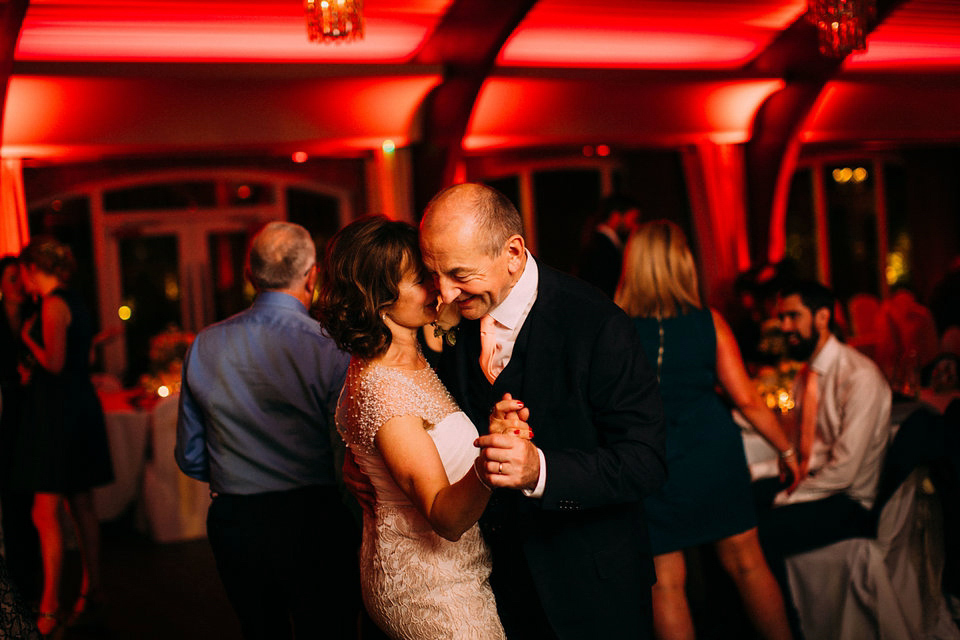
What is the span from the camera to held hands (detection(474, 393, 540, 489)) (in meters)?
1.47

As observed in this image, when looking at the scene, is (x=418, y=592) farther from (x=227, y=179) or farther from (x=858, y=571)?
(x=227, y=179)

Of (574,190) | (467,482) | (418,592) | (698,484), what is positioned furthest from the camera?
(574,190)

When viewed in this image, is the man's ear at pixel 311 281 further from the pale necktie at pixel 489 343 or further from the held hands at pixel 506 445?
the held hands at pixel 506 445

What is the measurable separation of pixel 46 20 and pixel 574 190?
5976 mm

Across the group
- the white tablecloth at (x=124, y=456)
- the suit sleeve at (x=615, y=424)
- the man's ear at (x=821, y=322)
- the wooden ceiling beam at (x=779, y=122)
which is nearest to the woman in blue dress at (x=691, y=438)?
the man's ear at (x=821, y=322)

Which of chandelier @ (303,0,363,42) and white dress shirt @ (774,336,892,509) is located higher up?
chandelier @ (303,0,363,42)

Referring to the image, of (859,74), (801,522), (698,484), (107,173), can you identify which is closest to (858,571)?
(801,522)

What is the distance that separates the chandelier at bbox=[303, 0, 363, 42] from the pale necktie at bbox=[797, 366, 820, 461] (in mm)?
2789

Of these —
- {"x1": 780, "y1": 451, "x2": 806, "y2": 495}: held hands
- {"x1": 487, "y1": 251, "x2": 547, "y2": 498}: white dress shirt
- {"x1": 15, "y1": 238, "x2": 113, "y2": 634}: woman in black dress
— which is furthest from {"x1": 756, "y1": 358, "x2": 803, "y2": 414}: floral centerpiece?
{"x1": 15, "y1": 238, "x2": 113, "y2": 634}: woman in black dress

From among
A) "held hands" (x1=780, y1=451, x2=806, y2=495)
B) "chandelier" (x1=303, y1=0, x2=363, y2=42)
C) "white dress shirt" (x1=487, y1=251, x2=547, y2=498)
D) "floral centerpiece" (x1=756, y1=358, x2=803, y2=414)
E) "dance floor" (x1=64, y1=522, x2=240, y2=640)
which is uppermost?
"chandelier" (x1=303, y1=0, x2=363, y2=42)

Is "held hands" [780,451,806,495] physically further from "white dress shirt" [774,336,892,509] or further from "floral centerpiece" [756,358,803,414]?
"floral centerpiece" [756,358,803,414]

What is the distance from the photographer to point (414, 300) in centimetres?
187

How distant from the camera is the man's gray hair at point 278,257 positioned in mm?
2631

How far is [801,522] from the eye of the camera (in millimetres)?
3217
